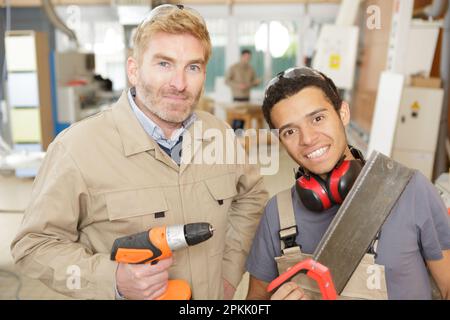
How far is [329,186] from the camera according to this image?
3.73 ft

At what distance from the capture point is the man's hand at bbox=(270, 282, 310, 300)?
95cm

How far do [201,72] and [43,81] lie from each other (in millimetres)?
5597

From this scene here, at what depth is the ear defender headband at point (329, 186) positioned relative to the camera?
111 cm

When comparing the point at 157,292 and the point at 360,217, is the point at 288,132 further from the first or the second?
the point at 157,292

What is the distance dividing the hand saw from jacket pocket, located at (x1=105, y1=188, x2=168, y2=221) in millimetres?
400

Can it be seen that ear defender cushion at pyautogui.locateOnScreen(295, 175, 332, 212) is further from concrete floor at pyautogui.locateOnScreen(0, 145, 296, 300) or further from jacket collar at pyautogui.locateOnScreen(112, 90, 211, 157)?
jacket collar at pyautogui.locateOnScreen(112, 90, 211, 157)

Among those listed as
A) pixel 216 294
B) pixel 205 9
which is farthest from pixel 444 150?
pixel 205 9

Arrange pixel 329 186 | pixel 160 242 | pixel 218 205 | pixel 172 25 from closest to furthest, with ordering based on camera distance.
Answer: pixel 160 242 < pixel 172 25 < pixel 329 186 < pixel 218 205

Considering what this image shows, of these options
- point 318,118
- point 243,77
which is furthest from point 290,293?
point 243,77

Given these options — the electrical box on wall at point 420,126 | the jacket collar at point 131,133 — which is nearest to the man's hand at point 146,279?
the jacket collar at point 131,133

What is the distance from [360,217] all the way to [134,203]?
60 centimetres

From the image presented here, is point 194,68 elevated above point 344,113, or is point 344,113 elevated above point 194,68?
point 194,68

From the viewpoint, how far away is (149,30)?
1062mm

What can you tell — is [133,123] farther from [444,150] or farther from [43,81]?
[43,81]
